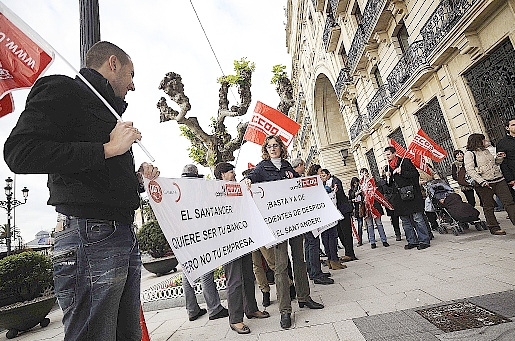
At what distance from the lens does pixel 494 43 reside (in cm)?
825

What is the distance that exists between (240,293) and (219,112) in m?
5.76

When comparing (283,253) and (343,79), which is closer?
(283,253)

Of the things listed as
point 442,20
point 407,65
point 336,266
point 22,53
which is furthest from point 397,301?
point 407,65

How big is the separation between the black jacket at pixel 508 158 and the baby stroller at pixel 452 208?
40.7 inches

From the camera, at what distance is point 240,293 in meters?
3.70

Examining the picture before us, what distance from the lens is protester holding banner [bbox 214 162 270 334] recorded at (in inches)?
142

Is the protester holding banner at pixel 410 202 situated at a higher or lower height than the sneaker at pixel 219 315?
higher

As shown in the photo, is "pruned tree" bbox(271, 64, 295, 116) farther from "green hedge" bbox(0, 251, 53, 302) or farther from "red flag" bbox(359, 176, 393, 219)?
"green hedge" bbox(0, 251, 53, 302)

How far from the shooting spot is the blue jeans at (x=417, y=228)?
6324mm

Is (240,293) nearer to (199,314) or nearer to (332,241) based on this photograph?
(199,314)

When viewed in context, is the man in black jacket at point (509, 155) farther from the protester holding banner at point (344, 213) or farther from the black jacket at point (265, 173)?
the black jacket at point (265, 173)

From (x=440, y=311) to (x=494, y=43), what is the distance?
845cm

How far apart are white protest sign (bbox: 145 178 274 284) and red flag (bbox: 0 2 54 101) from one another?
0.98m

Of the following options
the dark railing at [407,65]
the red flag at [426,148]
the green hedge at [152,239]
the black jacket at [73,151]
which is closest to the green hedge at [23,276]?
the green hedge at [152,239]
